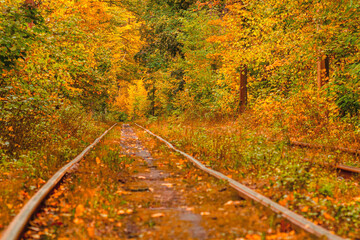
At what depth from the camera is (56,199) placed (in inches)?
204

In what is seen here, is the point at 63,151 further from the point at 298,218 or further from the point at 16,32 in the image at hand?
the point at 298,218

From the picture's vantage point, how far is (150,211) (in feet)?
15.4

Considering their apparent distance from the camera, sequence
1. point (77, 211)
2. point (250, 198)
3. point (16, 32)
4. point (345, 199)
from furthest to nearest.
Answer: point (16, 32) < point (345, 199) < point (250, 198) < point (77, 211)

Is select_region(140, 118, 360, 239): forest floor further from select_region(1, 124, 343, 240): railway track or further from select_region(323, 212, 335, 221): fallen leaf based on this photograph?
select_region(1, 124, 343, 240): railway track

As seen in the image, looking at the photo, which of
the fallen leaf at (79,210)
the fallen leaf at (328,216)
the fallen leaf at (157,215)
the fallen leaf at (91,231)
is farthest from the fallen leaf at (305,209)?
the fallen leaf at (79,210)

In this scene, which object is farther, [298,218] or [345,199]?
[345,199]

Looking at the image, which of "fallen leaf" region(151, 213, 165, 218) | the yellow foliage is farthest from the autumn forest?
the yellow foliage

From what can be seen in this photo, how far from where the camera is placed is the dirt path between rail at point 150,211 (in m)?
3.79

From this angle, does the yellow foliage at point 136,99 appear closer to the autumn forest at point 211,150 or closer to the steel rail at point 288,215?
the autumn forest at point 211,150

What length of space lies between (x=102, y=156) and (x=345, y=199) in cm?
608

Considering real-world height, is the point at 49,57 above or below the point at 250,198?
above

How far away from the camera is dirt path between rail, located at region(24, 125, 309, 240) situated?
3.79m

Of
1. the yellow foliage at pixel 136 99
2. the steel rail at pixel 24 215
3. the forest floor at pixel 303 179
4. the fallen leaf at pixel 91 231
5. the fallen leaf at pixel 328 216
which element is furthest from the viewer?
the yellow foliage at pixel 136 99

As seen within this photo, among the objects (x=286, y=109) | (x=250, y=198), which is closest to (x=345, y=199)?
(x=250, y=198)
